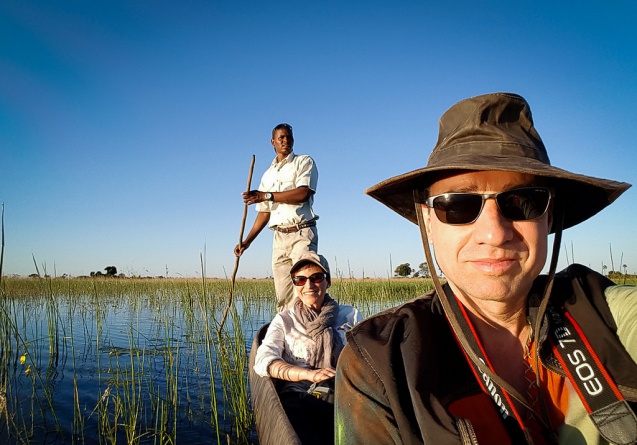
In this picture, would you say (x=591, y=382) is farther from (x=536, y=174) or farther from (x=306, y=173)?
(x=306, y=173)

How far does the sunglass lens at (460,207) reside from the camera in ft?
4.33

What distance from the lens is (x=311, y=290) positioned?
3.61m

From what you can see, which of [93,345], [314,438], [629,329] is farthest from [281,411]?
[93,345]

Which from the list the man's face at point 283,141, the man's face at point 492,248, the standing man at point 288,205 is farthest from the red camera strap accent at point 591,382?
the man's face at point 283,141

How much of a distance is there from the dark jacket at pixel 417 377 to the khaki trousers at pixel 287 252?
3.82 meters

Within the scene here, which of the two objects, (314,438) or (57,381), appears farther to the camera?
(57,381)

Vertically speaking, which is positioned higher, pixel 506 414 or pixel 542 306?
pixel 542 306

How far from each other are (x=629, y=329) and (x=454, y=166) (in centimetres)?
64

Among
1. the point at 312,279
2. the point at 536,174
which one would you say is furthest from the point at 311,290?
the point at 536,174

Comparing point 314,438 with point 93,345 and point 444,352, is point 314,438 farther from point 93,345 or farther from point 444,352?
point 93,345

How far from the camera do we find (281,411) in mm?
2469

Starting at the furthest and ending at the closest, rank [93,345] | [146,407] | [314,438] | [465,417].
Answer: [93,345], [146,407], [314,438], [465,417]

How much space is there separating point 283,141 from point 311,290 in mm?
2346

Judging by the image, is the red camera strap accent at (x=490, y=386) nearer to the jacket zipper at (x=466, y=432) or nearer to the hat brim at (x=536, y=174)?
the jacket zipper at (x=466, y=432)
